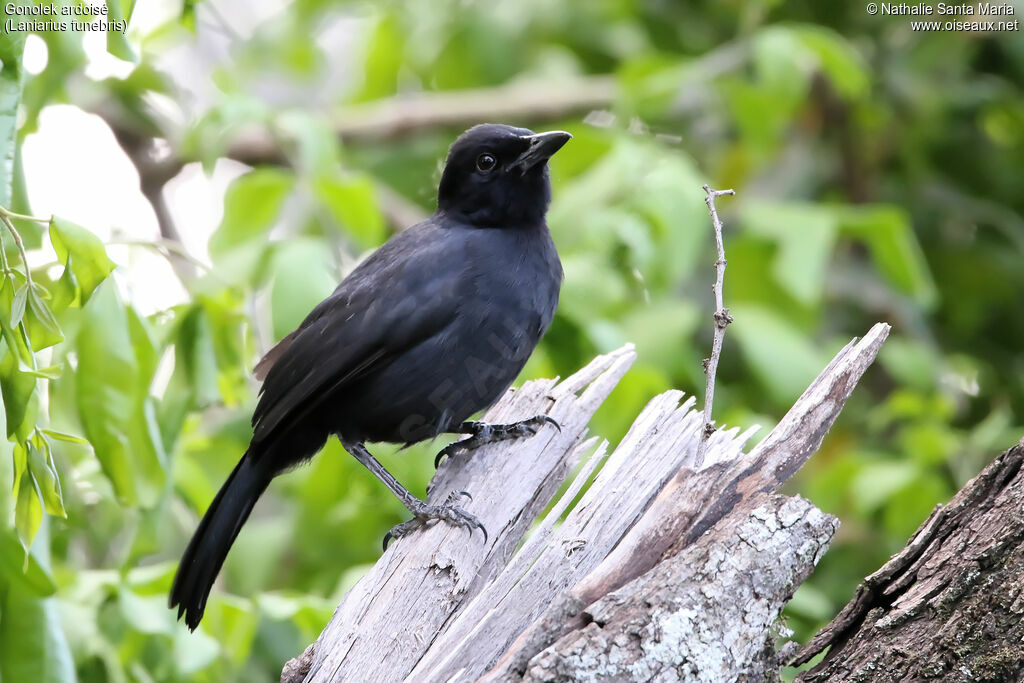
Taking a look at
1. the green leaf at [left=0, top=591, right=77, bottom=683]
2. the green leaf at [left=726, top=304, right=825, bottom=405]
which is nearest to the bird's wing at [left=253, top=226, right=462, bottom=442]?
the green leaf at [left=0, top=591, right=77, bottom=683]

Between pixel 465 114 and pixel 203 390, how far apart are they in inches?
143

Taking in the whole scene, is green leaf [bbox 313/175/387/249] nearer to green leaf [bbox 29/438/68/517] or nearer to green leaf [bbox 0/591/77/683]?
green leaf [bbox 0/591/77/683]

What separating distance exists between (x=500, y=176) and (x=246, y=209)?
1042 mm

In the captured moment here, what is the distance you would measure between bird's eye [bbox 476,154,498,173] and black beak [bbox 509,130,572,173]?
7 centimetres

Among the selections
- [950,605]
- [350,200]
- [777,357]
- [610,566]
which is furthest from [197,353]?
[777,357]

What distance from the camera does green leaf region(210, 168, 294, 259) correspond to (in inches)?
165

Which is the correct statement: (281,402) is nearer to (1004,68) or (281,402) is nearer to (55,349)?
(55,349)

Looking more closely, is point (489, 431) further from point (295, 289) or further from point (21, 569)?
point (21, 569)

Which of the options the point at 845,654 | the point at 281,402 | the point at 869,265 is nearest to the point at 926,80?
the point at 869,265

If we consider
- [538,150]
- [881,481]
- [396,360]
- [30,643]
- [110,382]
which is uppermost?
[538,150]

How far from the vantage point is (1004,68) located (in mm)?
6160

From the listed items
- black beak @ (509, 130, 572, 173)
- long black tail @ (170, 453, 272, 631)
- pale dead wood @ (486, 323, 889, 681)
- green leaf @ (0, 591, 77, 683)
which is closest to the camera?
pale dead wood @ (486, 323, 889, 681)

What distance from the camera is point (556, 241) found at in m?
4.22

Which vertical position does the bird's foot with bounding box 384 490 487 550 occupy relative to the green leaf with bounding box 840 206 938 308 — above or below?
below
